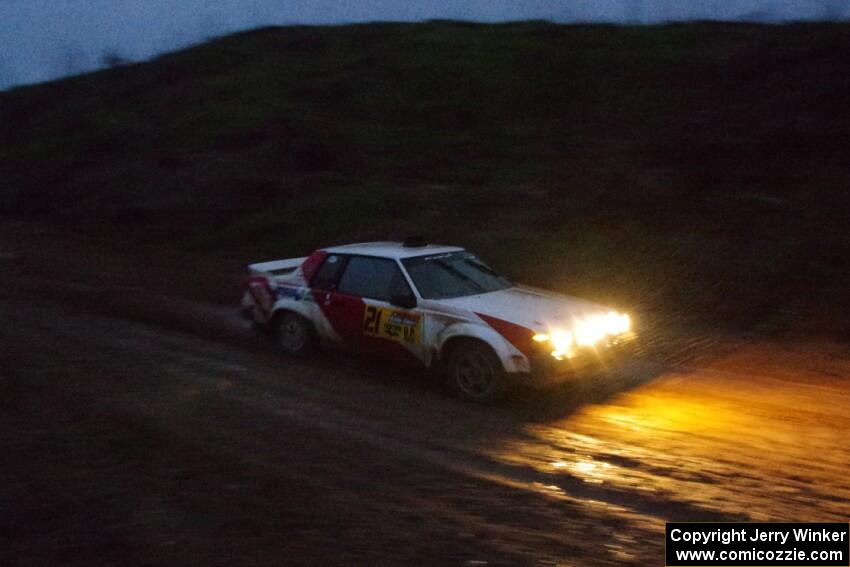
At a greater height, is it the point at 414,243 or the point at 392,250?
the point at 414,243

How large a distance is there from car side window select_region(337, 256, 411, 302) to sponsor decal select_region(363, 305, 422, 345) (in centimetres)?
15

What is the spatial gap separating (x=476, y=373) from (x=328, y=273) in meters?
2.27

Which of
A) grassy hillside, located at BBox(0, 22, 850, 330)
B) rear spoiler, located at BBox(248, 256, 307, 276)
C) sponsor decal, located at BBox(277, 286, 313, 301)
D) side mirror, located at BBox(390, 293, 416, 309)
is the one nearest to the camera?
side mirror, located at BBox(390, 293, 416, 309)

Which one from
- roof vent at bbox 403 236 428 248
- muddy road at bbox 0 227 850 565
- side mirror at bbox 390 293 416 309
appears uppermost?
roof vent at bbox 403 236 428 248

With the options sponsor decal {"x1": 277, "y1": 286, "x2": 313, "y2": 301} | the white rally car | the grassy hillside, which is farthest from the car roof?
the grassy hillside

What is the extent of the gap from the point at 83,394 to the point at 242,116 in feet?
66.4

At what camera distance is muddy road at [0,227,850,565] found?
16.4ft

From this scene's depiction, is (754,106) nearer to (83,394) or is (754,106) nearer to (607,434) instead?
(607,434)

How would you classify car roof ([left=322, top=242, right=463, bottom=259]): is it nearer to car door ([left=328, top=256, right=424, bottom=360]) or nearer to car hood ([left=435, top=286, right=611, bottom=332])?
car door ([left=328, top=256, right=424, bottom=360])

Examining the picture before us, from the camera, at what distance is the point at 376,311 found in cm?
925

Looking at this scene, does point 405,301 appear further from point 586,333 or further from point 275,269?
point 275,269

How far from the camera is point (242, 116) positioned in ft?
89.1

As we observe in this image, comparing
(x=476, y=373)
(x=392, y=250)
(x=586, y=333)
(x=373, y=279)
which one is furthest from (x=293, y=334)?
(x=586, y=333)

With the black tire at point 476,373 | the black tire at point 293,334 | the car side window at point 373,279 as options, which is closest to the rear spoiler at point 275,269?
the black tire at point 293,334
